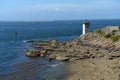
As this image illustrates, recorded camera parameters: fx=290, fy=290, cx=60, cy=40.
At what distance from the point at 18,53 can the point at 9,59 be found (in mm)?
8775

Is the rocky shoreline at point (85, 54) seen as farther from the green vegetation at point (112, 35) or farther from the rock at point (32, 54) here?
the green vegetation at point (112, 35)

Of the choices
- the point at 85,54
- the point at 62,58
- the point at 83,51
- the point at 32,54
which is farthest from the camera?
the point at 32,54

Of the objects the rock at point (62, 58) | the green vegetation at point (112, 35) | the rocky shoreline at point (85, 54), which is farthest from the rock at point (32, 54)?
the green vegetation at point (112, 35)

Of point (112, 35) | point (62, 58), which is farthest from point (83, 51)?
point (112, 35)

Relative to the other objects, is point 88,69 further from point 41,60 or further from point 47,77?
point 41,60

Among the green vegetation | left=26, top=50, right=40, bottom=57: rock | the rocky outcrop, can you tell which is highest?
the green vegetation

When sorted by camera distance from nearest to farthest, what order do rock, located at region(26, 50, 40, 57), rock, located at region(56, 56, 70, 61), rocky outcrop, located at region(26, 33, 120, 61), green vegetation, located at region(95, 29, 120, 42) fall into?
rock, located at region(56, 56, 70, 61) < rocky outcrop, located at region(26, 33, 120, 61) < rock, located at region(26, 50, 40, 57) < green vegetation, located at region(95, 29, 120, 42)

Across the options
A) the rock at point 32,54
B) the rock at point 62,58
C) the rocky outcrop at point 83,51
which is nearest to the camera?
the rock at point 62,58

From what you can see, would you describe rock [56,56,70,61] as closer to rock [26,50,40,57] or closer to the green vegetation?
rock [26,50,40,57]

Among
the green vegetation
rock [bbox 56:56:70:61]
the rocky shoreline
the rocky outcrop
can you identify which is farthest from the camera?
the green vegetation

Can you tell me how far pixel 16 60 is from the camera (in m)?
63.6

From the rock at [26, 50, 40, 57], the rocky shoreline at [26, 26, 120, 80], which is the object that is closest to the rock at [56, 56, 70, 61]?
the rocky shoreline at [26, 26, 120, 80]

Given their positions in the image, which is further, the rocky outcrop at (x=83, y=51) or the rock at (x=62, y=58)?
the rocky outcrop at (x=83, y=51)

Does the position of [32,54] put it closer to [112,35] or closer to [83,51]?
[83,51]
